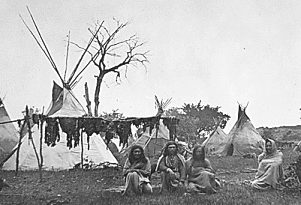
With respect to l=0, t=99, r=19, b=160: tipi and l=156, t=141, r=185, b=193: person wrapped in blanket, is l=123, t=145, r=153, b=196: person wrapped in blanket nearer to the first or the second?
l=156, t=141, r=185, b=193: person wrapped in blanket

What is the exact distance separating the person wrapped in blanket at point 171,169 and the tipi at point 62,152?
20.2 feet

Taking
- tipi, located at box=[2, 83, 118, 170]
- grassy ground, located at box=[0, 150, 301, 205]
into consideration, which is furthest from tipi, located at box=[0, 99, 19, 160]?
grassy ground, located at box=[0, 150, 301, 205]

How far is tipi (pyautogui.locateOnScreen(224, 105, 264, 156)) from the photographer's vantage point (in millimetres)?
23953

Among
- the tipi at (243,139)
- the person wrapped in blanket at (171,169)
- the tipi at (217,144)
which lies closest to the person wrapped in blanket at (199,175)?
the person wrapped in blanket at (171,169)

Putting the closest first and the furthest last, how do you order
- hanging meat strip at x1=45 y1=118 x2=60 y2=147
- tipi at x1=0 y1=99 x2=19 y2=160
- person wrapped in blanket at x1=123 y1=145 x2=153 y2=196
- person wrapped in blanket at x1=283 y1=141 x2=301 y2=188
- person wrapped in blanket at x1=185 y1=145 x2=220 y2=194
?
person wrapped in blanket at x1=123 y1=145 x2=153 y2=196, person wrapped in blanket at x1=185 y1=145 x2=220 y2=194, person wrapped in blanket at x1=283 y1=141 x2=301 y2=188, hanging meat strip at x1=45 y1=118 x2=60 y2=147, tipi at x1=0 y1=99 x2=19 y2=160

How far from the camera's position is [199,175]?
344 inches

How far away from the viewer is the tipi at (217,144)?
83.1ft

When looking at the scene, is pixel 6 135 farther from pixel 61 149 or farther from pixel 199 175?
pixel 199 175

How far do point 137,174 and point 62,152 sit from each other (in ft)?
22.7

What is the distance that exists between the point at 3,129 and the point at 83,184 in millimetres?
12060

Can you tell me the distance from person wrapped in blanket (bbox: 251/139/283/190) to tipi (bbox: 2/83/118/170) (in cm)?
643

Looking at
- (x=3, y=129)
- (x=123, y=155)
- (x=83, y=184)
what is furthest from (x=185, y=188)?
(x=3, y=129)

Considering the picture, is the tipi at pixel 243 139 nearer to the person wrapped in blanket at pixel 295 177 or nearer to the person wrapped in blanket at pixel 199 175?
the person wrapped in blanket at pixel 295 177

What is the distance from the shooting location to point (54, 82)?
16406mm
